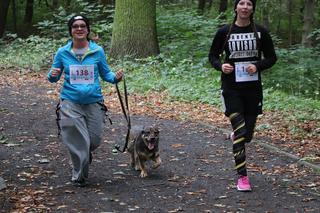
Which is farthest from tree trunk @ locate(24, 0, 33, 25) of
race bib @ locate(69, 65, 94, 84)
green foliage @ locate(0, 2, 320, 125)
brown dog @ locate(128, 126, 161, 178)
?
race bib @ locate(69, 65, 94, 84)

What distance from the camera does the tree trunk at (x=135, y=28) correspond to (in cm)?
1619

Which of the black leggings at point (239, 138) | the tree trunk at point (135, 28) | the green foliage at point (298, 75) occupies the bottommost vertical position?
the green foliage at point (298, 75)

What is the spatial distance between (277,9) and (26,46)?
19.2 metres

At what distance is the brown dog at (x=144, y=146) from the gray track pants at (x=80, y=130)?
580 mm

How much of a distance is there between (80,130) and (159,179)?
1.31 meters

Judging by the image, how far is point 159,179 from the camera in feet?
22.2

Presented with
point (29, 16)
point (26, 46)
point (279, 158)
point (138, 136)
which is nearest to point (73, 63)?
point (138, 136)

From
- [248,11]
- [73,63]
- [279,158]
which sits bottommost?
[279,158]

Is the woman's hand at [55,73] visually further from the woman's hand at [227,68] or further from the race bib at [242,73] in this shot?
the race bib at [242,73]

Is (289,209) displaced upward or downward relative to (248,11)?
downward

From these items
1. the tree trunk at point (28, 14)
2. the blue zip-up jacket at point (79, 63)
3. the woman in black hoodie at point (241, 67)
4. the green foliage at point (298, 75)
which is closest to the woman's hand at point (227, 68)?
the woman in black hoodie at point (241, 67)

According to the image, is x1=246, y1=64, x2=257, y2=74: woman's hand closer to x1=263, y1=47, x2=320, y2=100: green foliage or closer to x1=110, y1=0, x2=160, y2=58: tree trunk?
x1=263, y1=47, x2=320, y2=100: green foliage

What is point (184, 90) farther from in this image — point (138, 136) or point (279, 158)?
point (138, 136)

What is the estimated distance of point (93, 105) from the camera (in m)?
6.38
